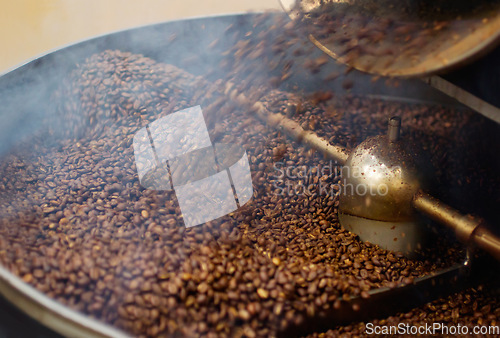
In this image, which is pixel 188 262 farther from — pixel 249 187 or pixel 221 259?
pixel 249 187

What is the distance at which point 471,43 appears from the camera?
120cm

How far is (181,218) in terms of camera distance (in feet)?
5.40

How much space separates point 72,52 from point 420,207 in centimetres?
186

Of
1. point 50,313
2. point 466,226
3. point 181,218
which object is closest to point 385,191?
point 466,226

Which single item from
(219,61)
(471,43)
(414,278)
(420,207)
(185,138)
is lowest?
(414,278)

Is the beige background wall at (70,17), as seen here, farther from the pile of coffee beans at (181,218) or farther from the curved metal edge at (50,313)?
the curved metal edge at (50,313)

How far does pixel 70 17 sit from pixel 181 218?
2914mm

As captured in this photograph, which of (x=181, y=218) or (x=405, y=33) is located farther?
(x=181, y=218)

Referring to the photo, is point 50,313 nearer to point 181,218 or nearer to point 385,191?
point 181,218

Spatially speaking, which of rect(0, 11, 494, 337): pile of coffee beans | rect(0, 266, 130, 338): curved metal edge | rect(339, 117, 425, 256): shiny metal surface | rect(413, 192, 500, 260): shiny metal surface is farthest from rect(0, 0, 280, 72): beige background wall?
rect(0, 266, 130, 338): curved metal edge

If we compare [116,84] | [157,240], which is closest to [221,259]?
[157,240]

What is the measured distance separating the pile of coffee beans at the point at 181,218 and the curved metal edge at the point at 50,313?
0.16 meters

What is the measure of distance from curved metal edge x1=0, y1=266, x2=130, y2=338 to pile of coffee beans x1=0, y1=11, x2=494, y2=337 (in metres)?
0.16

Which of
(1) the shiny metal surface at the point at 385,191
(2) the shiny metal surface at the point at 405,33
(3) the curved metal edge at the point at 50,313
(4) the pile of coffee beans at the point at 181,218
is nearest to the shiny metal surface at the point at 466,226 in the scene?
(1) the shiny metal surface at the point at 385,191
